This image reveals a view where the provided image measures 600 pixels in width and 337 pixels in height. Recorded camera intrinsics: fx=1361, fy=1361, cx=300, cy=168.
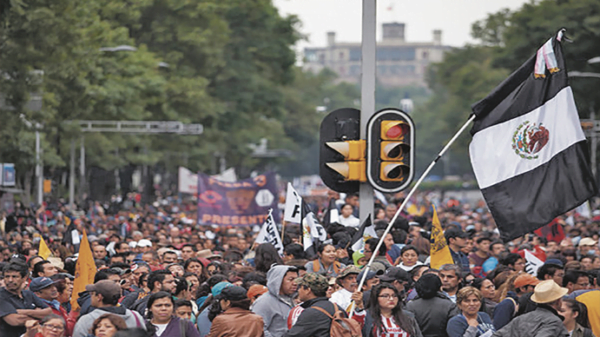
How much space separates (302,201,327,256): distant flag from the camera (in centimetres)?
1609

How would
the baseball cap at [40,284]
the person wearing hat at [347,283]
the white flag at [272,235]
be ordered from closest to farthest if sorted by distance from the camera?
the baseball cap at [40,284] < the person wearing hat at [347,283] < the white flag at [272,235]

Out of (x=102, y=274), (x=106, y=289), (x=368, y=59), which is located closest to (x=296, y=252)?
(x=368, y=59)

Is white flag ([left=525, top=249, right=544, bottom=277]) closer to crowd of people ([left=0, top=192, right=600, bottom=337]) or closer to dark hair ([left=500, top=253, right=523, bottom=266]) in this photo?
dark hair ([left=500, top=253, right=523, bottom=266])

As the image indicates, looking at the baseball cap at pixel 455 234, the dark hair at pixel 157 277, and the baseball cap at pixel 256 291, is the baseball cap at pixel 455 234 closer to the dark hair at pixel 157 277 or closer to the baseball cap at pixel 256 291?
the baseball cap at pixel 256 291

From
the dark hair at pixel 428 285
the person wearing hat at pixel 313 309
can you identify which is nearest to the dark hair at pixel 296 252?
the dark hair at pixel 428 285

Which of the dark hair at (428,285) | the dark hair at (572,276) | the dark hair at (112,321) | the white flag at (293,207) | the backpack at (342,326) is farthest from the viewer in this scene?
the white flag at (293,207)

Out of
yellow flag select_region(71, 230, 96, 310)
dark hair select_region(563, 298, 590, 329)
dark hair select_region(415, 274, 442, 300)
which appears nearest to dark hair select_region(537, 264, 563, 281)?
dark hair select_region(563, 298, 590, 329)

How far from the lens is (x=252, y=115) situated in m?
73.4

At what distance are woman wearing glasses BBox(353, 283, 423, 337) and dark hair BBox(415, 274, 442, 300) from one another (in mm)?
624

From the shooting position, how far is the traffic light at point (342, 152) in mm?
14141

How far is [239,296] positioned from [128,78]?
4190cm

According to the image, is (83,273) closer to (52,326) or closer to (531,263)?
(52,326)

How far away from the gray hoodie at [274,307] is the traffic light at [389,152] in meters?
2.45

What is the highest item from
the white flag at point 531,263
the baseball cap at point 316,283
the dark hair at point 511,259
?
the baseball cap at point 316,283
